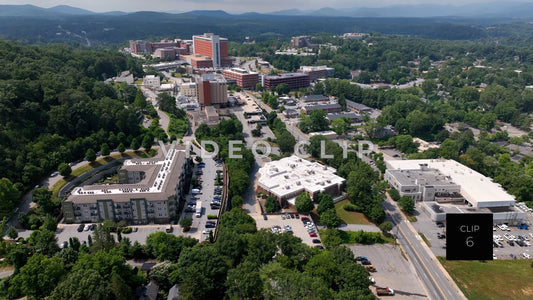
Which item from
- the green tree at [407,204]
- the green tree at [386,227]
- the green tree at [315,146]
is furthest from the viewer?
the green tree at [315,146]

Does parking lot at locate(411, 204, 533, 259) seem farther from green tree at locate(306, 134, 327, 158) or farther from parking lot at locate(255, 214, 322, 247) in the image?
green tree at locate(306, 134, 327, 158)

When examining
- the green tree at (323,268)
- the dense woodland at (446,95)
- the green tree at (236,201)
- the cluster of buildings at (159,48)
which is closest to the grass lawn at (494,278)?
the green tree at (323,268)

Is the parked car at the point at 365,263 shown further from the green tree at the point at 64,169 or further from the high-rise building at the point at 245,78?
the high-rise building at the point at 245,78

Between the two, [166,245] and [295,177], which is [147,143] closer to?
[295,177]

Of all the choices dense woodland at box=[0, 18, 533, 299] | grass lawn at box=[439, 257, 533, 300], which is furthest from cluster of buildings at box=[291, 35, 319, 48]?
grass lawn at box=[439, 257, 533, 300]
